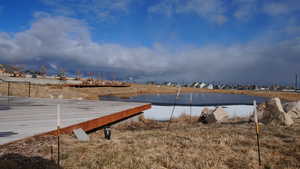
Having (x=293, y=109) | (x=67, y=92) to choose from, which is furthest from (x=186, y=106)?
(x=67, y=92)

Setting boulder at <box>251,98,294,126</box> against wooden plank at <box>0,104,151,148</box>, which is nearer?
wooden plank at <box>0,104,151,148</box>

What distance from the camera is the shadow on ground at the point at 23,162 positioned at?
10.4ft

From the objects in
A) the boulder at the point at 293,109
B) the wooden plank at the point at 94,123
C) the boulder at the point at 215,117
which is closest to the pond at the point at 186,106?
the boulder at the point at 215,117

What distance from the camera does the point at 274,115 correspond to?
7449mm

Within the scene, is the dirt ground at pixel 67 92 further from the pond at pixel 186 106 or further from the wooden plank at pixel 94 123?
the wooden plank at pixel 94 123

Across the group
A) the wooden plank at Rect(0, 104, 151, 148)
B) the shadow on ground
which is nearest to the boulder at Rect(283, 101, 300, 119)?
the wooden plank at Rect(0, 104, 151, 148)

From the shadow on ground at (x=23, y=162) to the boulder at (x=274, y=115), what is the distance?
7.01 meters

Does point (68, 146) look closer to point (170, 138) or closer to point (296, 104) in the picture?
point (170, 138)

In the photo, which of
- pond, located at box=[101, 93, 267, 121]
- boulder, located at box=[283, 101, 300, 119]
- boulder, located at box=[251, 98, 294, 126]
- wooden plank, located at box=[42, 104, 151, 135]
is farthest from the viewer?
pond, located at box=[101, 93, 267, 121]

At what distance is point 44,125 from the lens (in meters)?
5.35

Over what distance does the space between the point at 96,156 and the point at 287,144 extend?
426cm

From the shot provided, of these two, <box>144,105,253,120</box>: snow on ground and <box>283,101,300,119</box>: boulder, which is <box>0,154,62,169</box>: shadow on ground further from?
<box>283,101,300,119</box>: boulder

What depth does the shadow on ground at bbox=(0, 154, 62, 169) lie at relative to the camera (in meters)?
3.16

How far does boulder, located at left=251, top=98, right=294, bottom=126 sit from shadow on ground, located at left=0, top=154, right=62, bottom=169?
23.0ft
